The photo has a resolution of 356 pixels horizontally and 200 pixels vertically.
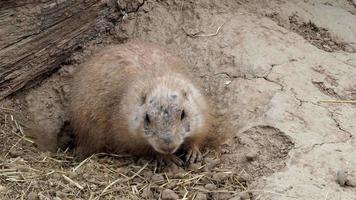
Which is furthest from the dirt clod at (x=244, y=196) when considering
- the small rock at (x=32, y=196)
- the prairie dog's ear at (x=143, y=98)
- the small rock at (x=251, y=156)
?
the small rock at (x=32, y=196)

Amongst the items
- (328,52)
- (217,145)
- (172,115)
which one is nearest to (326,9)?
(328,52)

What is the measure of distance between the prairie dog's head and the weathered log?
4.43ft

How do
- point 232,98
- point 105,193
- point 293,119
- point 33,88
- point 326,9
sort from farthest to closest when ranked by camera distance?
point 326,9, point 33,88, point 232,98, point 293,119, point 105,193

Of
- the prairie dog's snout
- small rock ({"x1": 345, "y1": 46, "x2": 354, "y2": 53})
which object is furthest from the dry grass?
small rock ({"x1": 345, "y1": 46, "x2": 354, "y2": 53})

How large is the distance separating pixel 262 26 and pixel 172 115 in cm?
199

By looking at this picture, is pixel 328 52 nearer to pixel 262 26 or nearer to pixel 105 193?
pixel 262 26

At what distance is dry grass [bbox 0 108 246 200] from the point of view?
17.4 ft

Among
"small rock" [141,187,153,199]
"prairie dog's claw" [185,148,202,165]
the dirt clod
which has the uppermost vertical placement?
the dirt clod

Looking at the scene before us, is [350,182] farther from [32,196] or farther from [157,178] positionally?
[32,196]

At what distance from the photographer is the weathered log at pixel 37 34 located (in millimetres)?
6195

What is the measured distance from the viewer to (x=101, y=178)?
5.61m

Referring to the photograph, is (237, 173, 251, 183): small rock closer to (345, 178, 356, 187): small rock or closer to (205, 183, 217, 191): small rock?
(205, 183, 217, 191): small rock

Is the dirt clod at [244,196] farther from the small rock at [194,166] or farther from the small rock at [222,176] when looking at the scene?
the small rock at [194,166]

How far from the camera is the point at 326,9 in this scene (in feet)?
24.7
